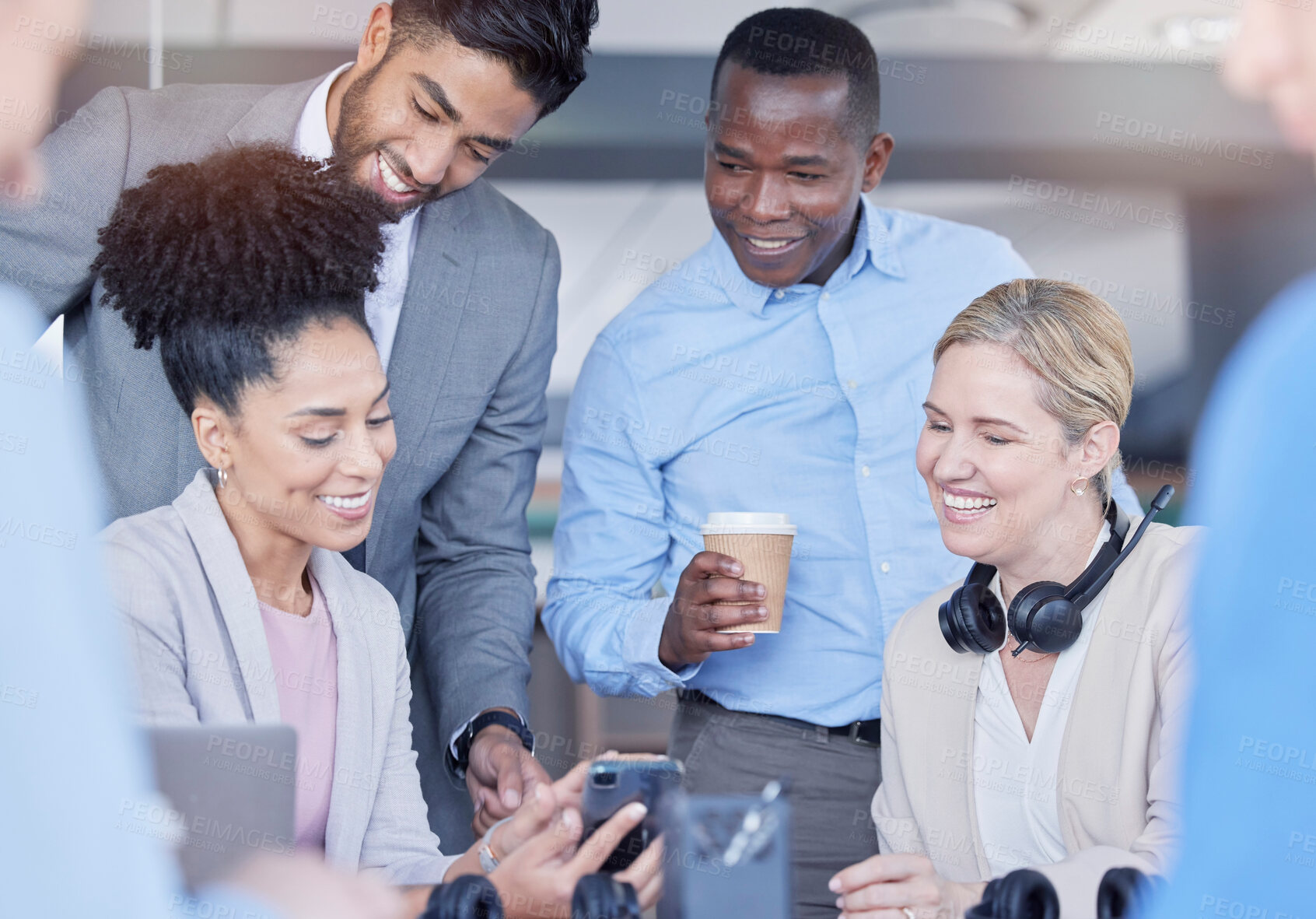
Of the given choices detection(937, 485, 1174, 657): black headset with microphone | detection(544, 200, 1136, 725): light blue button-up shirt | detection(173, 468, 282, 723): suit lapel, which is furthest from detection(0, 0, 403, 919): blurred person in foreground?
detection(544, 200, 1136, 725): light blue button-up shirt

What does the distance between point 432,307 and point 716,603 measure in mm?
752

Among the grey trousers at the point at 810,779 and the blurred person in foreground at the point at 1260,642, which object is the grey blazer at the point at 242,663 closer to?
the grey trousers at the point at 810,779

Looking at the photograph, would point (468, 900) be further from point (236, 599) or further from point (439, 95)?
point (439, 95)

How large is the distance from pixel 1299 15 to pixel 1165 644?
95cm

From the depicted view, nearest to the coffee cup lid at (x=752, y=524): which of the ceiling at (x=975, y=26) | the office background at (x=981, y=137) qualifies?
the office background at (x=981, y=137)

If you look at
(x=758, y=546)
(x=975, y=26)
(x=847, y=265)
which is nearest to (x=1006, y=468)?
(x=758, y=546)

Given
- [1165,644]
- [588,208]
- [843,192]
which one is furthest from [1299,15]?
[588,208]

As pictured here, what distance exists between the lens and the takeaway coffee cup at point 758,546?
187 centimetres

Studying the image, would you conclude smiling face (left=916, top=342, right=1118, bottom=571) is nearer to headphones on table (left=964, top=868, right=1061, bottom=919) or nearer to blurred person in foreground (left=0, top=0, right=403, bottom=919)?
headphones on table (left=964, top=868, right=1061, bottom=919)

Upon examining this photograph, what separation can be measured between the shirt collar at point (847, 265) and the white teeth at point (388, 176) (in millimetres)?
842

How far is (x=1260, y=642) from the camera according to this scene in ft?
2.36

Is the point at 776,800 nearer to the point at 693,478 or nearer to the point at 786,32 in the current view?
the point at 693,478

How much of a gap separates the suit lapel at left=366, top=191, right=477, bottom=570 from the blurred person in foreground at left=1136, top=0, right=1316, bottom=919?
152 cm

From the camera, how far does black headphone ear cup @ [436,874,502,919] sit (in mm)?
1233
